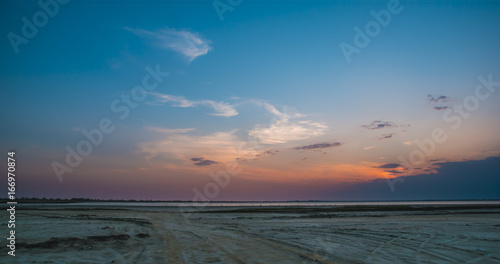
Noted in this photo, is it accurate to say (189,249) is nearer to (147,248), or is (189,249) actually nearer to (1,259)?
(147,248)

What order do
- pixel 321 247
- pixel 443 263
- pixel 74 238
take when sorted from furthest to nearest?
pixel 74 238 → pixel 321 247 → pixel 443 263

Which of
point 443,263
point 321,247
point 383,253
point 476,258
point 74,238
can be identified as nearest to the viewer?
point 443,263

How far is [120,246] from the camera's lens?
1397 centimetres

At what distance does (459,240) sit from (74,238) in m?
22.2

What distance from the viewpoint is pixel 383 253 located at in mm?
12750

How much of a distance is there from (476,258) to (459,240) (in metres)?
5.66

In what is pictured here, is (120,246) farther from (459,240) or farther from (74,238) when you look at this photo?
(459,240)

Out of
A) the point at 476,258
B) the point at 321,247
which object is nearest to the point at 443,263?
the point at 476,258

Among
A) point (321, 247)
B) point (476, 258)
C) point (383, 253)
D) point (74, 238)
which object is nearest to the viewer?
point (476, 258)

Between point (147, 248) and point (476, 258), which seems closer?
point (476, 258)

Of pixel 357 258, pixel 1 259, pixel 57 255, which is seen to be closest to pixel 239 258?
pixel 357 258

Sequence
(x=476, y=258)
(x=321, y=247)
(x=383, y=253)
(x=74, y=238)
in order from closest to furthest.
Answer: (x=476, y=258)
(x=383, y=253)
(x=321, y=247)
(x=74, y=238)

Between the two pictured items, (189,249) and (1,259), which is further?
(189,249)

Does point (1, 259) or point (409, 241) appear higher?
point (1, 259)
